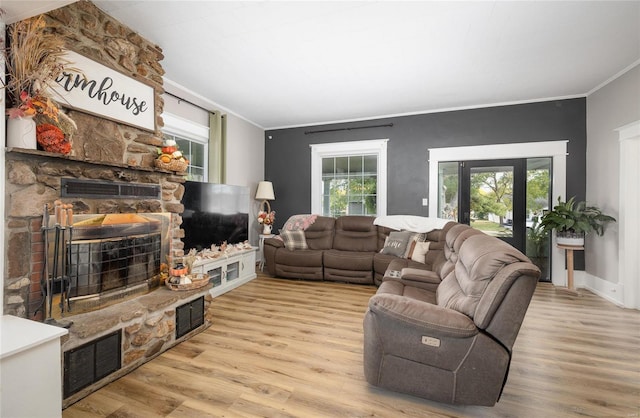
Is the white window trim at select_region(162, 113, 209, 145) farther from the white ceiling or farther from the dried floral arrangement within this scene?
the dried floral arrangement

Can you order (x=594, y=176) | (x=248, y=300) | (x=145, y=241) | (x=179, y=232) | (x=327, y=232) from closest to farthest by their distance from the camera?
(x=145, y=241) < (x=179, y=232) < (x=248, y=300) < (x=594, y=176) < (x=327, y=232)

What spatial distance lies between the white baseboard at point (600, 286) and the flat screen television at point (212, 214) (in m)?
4.91

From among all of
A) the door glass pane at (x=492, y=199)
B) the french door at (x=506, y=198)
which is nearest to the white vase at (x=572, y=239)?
the french door at (x=506, y=198)

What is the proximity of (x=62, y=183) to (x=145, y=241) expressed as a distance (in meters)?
0.75

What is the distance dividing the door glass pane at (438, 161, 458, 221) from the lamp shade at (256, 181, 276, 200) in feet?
9.72

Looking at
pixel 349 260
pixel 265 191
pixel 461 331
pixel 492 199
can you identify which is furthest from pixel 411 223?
pixel 461 331

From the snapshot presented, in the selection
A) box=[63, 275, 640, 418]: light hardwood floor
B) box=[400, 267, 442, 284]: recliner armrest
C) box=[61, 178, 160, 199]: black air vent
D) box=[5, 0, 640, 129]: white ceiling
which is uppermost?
box=[5, 0, 640, 129]: white ceiling

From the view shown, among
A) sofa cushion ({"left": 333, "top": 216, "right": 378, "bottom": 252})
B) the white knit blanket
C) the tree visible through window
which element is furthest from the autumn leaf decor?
the tree visible through window

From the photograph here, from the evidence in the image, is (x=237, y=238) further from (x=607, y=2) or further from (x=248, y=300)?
(x=607, y=2)

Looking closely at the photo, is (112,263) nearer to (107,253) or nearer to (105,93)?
(107,253)

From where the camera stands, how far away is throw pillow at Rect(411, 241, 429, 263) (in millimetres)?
3903

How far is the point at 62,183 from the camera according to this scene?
1.86 meters

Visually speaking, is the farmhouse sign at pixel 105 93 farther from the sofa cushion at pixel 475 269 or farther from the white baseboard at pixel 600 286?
the white baseboard at pixel 600 286

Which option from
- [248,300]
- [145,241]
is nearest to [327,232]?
[248,300]
